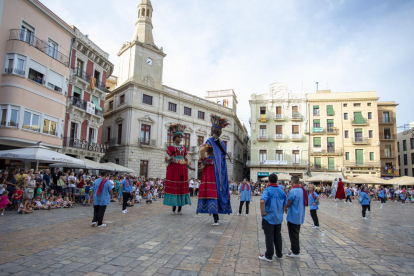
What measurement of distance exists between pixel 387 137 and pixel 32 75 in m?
43.7

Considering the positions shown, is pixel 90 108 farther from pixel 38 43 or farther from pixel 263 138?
pixel 263 138

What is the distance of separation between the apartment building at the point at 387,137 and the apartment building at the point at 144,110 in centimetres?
2624

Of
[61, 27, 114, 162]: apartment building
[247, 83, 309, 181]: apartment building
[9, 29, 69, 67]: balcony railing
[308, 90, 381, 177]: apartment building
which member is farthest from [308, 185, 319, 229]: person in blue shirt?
[308, 90, 381, 177]: apartment building

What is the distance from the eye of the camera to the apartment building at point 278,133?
126 feet

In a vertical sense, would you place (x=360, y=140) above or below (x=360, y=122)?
below

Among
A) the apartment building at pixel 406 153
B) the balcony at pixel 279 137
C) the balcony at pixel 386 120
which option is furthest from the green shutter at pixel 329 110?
the apartment building at pixel 406 153

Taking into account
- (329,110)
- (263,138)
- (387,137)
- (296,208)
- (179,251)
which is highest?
(329,110)

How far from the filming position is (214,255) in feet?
15.4

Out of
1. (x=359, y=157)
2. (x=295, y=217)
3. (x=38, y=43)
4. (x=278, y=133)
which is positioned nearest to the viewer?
(x=295, y=217)

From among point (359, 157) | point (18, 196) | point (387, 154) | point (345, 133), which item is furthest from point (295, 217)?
point (387, 154)

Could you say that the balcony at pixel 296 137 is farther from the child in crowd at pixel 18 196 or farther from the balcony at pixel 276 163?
the child in crowd at pixel 18 196

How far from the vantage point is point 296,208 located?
5059mm

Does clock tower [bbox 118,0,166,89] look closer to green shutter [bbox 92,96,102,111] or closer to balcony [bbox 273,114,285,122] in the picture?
green shutter [bbox 92,96,102,111]

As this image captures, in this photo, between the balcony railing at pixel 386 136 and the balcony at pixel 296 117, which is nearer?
the balcony at pixel 296 117
